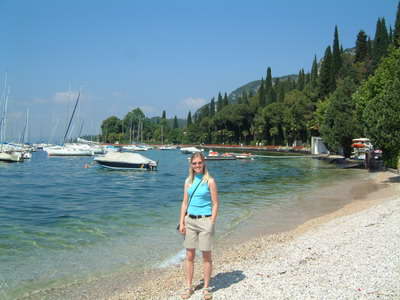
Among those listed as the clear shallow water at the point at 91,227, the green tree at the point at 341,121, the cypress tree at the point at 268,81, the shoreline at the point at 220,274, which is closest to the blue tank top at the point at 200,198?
the shoreline at the point at 220,274

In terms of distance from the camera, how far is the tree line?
3059 centimetres

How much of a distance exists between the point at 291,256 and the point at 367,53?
300 feet

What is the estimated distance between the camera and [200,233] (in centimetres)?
641

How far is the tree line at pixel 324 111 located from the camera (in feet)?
100

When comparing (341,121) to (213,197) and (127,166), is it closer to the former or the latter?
(127,166)

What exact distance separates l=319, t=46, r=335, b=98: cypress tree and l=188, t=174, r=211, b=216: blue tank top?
266ft

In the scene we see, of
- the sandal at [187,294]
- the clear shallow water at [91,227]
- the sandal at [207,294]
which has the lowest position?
the clear shallow water at [91,227]

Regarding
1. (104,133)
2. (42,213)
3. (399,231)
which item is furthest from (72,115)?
(104,133)

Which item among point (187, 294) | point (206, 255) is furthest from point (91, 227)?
point (206, 255)

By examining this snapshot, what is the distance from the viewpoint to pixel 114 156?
47.2 meters

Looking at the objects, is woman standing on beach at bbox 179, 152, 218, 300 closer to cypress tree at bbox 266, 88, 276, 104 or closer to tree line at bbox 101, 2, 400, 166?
tree line at bbox 101, 2, 400, 166

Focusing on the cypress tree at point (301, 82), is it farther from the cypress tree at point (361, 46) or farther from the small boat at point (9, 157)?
the small boat at point (9, 157)

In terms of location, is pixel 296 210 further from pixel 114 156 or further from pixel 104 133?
pixel 104 133

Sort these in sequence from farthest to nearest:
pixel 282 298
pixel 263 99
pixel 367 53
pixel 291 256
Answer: pixel 263 99 → pixel 367 53 → pixel 291 256 → pixel 282 298
